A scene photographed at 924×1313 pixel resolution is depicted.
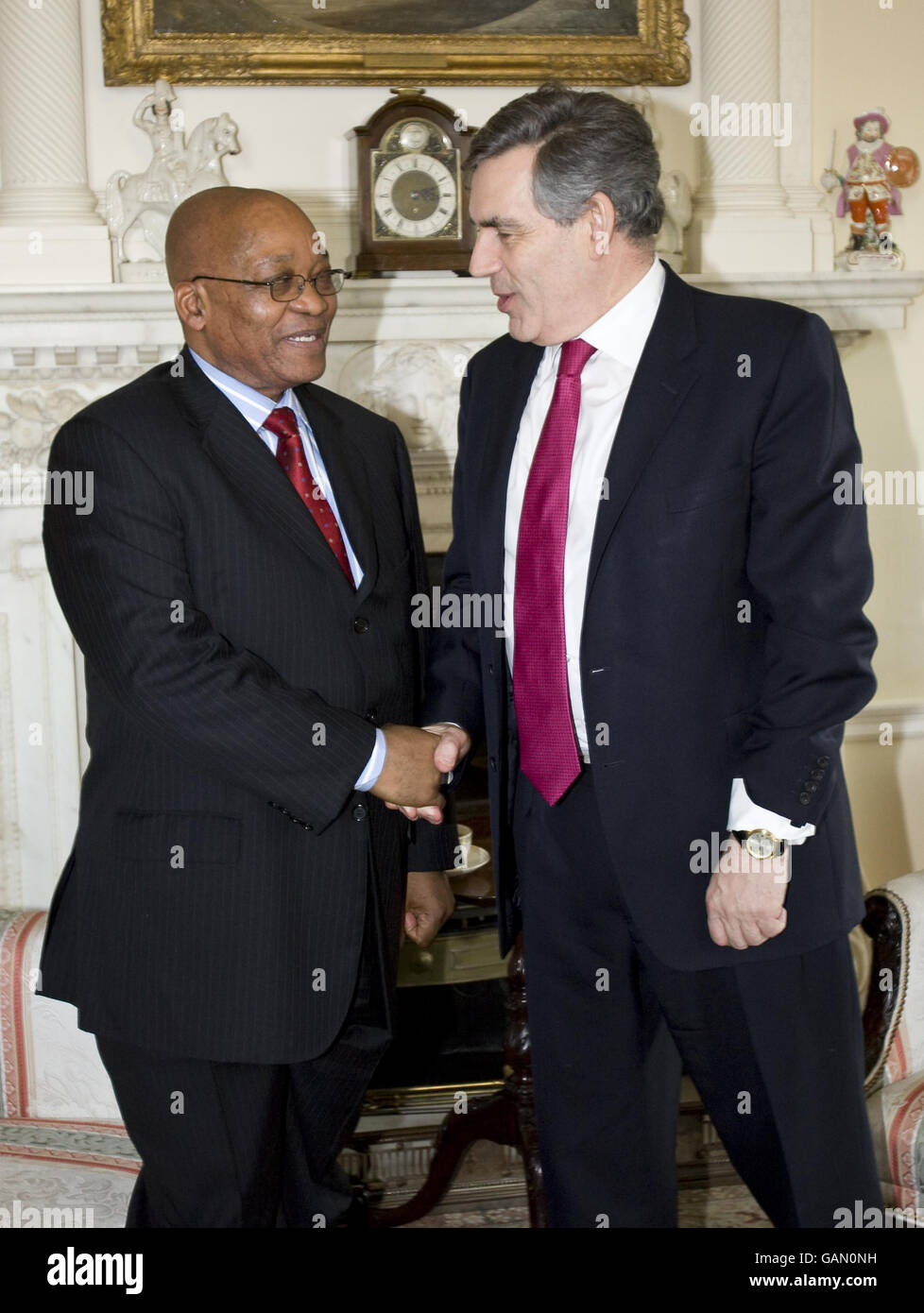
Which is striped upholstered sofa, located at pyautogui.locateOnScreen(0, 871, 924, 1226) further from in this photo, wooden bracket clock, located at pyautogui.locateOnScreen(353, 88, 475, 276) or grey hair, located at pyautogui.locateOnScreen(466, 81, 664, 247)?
wooden bracket clock, located at pyautogui.locateOnScreen(353, 88, 475, 276)

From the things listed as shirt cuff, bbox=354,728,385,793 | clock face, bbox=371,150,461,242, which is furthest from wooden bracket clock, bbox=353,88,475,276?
shirt cuff, bbox=354,728,385,793

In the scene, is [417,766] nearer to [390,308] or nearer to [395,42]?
[390,308]

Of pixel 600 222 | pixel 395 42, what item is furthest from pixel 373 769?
pixel 395 42

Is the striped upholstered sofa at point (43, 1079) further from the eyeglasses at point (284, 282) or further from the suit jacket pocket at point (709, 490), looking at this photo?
the suit jacket pocket at point (709, 490)

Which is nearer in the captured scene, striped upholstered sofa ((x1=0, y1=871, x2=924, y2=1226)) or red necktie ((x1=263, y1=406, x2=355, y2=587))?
red necktie ((x1=263, y1=406, x2=355, y2=587))

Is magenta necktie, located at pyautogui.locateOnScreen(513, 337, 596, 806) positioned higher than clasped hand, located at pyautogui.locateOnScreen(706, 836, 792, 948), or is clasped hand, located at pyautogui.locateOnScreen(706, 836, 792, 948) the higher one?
magenta necktie, located at pyautogui.locateOnScreen(513, 337, 596, 806)

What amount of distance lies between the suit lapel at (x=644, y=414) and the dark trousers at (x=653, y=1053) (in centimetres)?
35

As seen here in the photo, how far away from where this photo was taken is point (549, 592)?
6.01 feet

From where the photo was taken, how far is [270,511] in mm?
1946

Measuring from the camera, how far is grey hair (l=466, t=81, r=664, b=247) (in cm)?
175

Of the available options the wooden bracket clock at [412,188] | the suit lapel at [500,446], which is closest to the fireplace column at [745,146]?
the wooden bracket clock at [412,188]

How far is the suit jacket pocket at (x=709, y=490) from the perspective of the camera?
170cm

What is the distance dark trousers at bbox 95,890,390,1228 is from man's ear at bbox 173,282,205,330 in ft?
2.84
